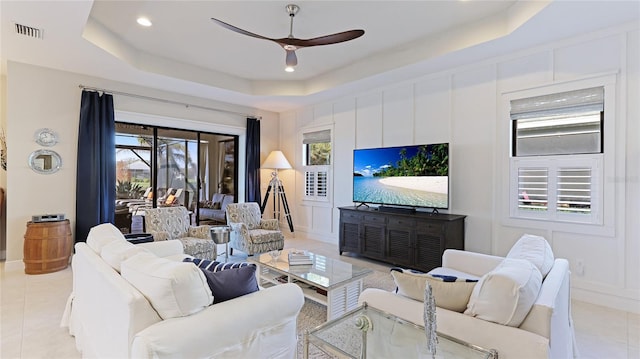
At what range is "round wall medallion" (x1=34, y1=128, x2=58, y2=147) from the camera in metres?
4.29

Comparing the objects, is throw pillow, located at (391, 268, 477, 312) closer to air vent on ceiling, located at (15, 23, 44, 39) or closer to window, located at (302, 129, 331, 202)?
air vent on ceiling, located at (15, 23, 44, 39)

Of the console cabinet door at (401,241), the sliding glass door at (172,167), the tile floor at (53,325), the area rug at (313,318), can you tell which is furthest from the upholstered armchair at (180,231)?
the console cabinet door at (401,241)

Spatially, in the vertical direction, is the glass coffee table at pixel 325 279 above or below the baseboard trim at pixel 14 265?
above

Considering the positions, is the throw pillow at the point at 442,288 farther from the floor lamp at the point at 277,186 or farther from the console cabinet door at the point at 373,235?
the floor lamp at the point at 277,186

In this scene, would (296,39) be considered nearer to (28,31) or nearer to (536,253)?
(536,253)

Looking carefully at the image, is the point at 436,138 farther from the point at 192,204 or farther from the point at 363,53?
the point at 192,204

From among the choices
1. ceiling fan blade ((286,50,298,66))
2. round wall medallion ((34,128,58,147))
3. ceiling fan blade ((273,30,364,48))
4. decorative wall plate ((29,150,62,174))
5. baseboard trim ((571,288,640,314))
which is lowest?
baseboard trim ((571,288,640,314))

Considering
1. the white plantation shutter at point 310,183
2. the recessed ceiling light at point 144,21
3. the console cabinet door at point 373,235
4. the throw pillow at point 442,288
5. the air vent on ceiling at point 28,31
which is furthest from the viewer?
the white plantation shutter at point 310,183

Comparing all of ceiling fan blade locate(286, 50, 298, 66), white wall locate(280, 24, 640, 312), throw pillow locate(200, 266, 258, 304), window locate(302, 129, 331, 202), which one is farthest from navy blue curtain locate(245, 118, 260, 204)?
throw pillow locate(200, 266, 258, 304)

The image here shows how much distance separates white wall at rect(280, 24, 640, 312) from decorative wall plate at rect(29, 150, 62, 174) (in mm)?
4316

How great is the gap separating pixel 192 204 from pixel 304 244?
2.35 meters

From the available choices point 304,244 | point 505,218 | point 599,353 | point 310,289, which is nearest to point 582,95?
point 505,218

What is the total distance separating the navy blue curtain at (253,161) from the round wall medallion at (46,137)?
10.2ft

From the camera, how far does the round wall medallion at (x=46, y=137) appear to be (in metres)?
4.29
